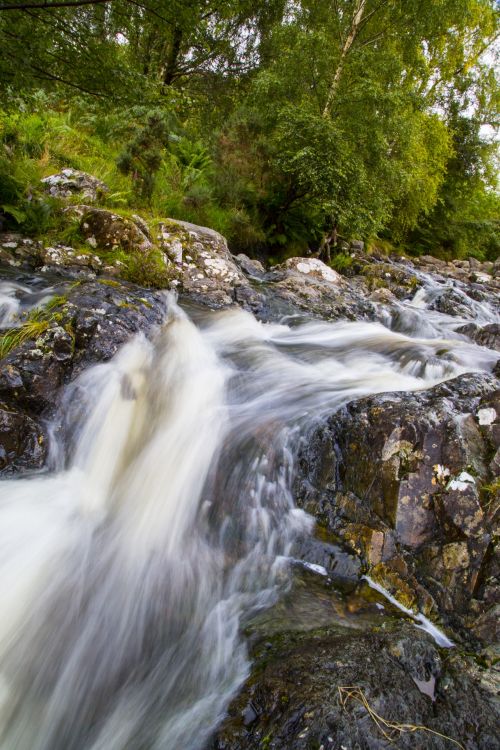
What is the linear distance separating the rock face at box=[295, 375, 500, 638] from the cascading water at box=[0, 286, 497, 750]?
12.4 inches

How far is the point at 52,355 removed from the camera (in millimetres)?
4012

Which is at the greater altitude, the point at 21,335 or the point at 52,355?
the point at 21,335

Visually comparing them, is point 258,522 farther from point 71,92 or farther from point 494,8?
point 494,8

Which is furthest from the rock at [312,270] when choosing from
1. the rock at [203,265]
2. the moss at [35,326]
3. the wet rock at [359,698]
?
the wet rock at [359,698]

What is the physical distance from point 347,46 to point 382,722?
13846 millimetres

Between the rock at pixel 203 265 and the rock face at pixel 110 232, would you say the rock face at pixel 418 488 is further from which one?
the rock face at pixel 110 232

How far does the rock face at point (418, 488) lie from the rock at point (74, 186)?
7337 millimetres

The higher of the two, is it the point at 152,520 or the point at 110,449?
the point at 110,449

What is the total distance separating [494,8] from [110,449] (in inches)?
1009

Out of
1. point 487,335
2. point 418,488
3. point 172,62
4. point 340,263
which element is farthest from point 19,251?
point 172,62

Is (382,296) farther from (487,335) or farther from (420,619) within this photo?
(420,619)

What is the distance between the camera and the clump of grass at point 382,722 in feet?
5.49

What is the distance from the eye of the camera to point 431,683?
201 centimetres

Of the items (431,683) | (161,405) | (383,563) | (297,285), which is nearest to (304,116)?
(297,285)
